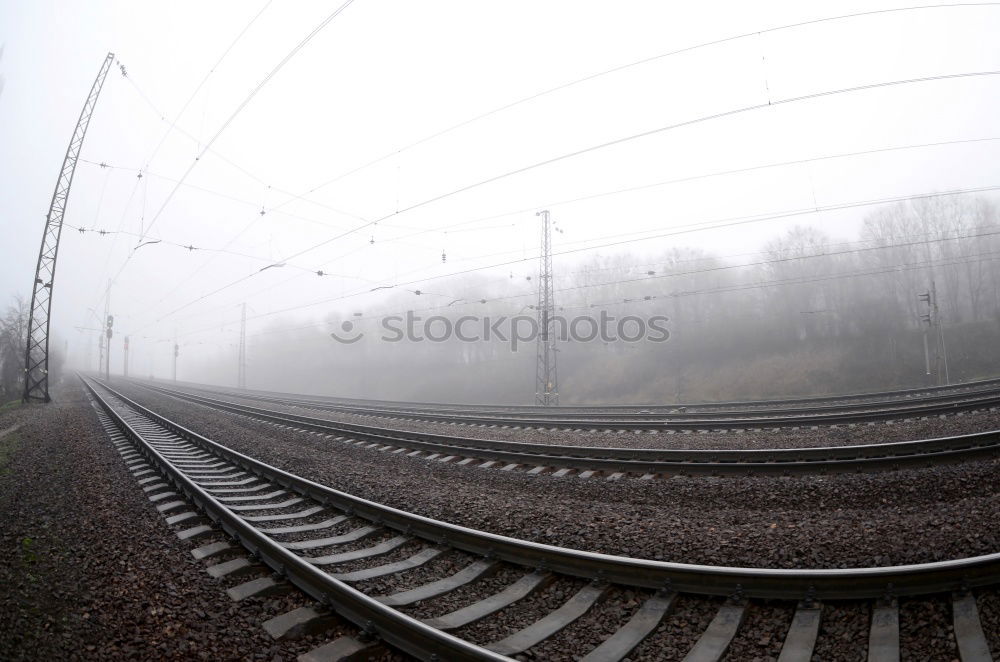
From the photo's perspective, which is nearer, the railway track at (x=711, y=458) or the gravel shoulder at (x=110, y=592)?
the gravel shoulder at (x=110, y=592)

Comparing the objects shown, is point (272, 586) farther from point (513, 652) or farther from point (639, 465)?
point (639, 465)

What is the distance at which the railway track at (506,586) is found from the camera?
325 centimetres

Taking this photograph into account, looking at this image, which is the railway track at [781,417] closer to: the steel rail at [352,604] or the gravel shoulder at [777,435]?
the gravel shoulder at [777,435]

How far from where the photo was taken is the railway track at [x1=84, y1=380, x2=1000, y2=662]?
3252 mm

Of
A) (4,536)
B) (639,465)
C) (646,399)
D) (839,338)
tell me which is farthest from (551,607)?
(839,338)

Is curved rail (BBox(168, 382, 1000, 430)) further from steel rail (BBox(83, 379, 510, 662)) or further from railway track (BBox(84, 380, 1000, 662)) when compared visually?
steel rail (BBox(83, 379, 510, 662))

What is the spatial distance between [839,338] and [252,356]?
8549 cm

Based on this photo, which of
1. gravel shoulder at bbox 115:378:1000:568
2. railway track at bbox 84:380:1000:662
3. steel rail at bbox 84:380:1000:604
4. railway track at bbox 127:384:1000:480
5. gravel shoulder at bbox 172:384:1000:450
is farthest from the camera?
gravel shoulder at bbox 172:384:1000:450

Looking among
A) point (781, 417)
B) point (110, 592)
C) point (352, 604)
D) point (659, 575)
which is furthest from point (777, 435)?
point (110, 592)

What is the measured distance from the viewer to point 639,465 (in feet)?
26.0

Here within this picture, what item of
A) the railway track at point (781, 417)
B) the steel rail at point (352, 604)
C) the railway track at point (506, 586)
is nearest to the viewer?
the steel rail at point (352, 604)

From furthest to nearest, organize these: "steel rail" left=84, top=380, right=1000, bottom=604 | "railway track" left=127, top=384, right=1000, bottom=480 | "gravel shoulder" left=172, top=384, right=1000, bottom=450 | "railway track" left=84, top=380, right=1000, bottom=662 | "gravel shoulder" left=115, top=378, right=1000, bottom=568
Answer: "gravel shoulder" left=172, top=384, right=1000, bottom=450 → "railway track" left=127, top=384, right=1000, bottom=480 → "gravel shoulder" left=115, top=378, right=1000, bottom=568 → "steel rail" left=84, top=380, right=1000, bottom=604 → "railway track" left=84, top=380, right=1000, bottom=662

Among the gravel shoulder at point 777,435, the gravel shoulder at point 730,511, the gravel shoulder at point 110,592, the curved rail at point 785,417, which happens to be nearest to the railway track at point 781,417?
the curved rail at point 785,417

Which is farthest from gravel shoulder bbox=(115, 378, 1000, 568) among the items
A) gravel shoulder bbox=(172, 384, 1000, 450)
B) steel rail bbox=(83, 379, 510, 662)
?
gravel shoulder bbox=(172, 384, 1000, 450)
